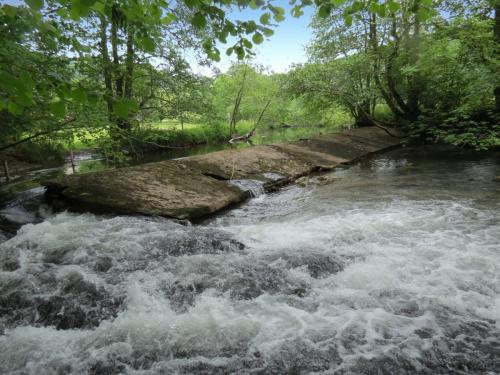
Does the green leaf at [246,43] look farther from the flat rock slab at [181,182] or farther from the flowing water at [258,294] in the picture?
the flat rock slab at [181,182]

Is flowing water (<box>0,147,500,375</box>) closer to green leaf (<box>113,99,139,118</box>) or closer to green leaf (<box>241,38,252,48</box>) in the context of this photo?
green leaf (<box>113,99,139,118</box>)

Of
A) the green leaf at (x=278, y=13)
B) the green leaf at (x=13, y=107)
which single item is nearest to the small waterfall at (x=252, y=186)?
the green leaf at (x=278, y=13)

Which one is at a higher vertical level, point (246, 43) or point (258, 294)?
point (246, 43)

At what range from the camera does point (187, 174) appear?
7.54m

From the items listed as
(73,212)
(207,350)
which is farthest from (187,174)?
(207,350)

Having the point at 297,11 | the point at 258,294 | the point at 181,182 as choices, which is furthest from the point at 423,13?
the point at 181,182

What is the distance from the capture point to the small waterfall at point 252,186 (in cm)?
778

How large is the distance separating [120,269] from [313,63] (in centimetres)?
1632

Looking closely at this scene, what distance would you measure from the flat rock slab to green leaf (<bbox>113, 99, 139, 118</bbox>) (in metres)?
4.41

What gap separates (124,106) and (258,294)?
8.12 feet

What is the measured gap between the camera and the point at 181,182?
7.03 m

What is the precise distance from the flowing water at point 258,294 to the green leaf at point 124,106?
194 cm

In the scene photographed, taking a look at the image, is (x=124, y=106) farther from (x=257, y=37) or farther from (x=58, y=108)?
(x=257, y=37)

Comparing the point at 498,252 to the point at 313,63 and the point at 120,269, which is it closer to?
the point at 120,269
